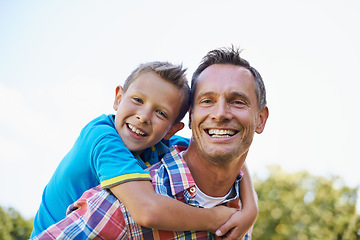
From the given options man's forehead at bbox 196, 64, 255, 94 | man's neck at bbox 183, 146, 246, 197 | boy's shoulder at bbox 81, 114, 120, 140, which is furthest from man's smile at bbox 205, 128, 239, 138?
boy's shoulder at bbox 81, 114, 120, 140

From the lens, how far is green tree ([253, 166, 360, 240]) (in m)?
22.9

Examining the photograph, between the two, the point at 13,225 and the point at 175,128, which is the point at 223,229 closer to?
the point at 175,128

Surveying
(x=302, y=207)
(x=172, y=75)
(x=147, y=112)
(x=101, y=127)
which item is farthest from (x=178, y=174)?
(x=302, y=207)

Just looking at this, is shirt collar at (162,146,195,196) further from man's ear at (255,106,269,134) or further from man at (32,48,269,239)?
man's ear at (255,106,269,134)

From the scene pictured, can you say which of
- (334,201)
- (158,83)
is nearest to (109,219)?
(158,83)

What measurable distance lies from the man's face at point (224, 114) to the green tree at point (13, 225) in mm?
17287

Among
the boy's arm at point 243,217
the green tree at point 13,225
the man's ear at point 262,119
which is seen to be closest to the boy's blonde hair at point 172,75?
the man's ear at point 262,119

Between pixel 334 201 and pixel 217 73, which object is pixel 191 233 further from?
pixel 334 201

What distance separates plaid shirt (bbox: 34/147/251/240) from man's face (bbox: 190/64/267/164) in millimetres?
311

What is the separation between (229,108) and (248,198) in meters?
0.81

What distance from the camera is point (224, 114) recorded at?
296 cm

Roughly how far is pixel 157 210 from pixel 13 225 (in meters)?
18.5

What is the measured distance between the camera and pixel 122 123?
3.19 meters

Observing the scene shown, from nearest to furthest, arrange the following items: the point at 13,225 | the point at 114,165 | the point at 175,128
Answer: the point at 114,165 < the point at 175,128 < the point at 13,225
